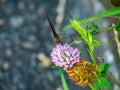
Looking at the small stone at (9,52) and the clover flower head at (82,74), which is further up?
the small stone at (9,52)

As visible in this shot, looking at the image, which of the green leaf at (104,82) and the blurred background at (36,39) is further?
the blurred background at (36,39)

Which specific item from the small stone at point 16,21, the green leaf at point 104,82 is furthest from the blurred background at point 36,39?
the green leaf at point 104,82

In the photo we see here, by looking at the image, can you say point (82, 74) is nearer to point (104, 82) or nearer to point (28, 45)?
point (104, 82)

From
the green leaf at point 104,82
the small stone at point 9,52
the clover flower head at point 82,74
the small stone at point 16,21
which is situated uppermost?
the small stone at point 16,21

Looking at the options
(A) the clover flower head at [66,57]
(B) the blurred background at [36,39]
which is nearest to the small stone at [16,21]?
(B) the blurred background at [36,39]

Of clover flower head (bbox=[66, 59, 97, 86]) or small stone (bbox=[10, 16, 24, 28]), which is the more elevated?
small stone (bbox=[10, 16, 24, 28])

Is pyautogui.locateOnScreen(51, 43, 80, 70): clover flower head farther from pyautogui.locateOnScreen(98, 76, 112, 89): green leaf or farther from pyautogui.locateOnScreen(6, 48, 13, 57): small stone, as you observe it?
pyautogui.locateOnScreen(6, 48, 13, 57): small stone

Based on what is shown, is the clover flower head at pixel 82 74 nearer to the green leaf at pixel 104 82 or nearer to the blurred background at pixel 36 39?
the green leaf at pixel 104 82

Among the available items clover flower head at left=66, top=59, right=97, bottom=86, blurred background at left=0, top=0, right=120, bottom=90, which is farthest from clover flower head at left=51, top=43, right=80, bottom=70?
blurred background at left=0, top=0, right=120, bottom=90

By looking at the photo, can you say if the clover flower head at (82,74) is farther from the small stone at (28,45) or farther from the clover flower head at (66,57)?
the small stone at (28,45)
